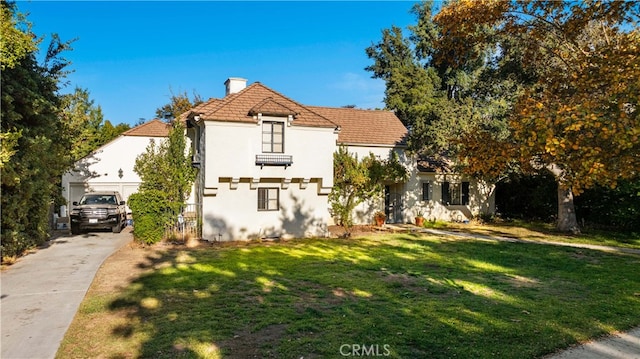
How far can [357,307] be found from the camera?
8.02m

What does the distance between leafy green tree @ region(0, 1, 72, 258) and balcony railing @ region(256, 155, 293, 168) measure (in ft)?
25.3

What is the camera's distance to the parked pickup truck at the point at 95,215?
1811cm

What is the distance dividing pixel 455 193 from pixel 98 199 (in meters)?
22.0

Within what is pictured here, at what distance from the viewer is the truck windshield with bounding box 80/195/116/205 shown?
19.6 metres

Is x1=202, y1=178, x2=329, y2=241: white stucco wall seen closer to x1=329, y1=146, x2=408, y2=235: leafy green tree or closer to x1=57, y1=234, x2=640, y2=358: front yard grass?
x1=329, y1=146, x2=408, y2=235: leafy green tree

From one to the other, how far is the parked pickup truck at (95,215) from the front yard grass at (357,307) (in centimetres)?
661

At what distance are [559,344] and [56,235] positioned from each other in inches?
767

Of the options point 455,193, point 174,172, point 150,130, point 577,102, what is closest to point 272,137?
point 174,172

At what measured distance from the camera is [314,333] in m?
6.55

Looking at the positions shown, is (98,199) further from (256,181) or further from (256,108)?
(256,108)

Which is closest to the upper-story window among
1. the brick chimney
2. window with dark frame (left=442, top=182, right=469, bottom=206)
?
the brick chimney

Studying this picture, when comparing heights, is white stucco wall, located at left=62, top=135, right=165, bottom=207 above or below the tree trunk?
above

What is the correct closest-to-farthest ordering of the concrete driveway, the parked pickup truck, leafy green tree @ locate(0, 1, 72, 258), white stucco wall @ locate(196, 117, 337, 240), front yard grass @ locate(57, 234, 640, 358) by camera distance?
front yard grass @ locate(57, 234, 640, 358) → the concrete driveway → leafy green tree @ locate(0, 1, 72, 258) → white stucco wall @ locate(196, 117, 337, 240) → the parked pickup truck

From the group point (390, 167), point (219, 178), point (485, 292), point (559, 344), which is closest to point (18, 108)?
point (219, 178)
